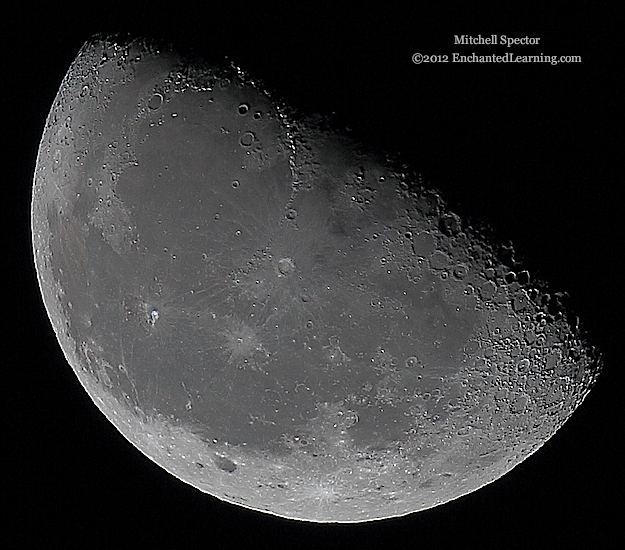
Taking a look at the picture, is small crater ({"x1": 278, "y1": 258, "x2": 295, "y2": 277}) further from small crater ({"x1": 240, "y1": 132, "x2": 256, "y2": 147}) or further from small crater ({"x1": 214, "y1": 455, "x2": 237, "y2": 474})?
small crater ({"x1": 214, "y1": 455, "x2": 237, "y2": 474})

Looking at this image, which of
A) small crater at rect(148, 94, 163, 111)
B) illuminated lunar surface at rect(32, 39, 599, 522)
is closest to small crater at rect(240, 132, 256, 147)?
illuminated lunar surface at rect(32, 39, 599, 522)

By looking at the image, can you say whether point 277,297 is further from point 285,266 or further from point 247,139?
point 247,139

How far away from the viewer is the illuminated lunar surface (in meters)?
2.94

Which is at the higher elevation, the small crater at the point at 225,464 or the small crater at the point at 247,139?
the small crater at the point at 247,139

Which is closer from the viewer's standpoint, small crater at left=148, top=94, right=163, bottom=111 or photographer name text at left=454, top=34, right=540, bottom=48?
photographer name text at left=454, top=34, right=540, bottom=48

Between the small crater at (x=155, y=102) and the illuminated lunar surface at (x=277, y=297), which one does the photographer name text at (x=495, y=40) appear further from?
the small crater at (x=155, y=102)

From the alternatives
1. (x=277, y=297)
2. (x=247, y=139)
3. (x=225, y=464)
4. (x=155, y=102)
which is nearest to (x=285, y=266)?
(x=277, y=297)

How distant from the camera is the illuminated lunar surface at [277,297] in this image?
2936mm

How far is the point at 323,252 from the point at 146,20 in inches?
44.7

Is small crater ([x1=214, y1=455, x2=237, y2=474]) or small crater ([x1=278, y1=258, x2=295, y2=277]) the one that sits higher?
small crater ([x1=278, y1=258, x2=295, y2=277])

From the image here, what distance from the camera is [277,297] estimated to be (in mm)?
3012

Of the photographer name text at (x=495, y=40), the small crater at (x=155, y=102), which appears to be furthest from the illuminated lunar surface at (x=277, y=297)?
the photographer name text at (x=495, y=40)

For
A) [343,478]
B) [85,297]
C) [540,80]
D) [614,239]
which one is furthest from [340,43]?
[343,478]

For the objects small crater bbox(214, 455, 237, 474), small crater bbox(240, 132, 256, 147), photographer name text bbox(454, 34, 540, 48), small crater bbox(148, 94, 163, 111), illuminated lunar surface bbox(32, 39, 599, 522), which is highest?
photographer name text bbox(454, 34, 540, 48)
